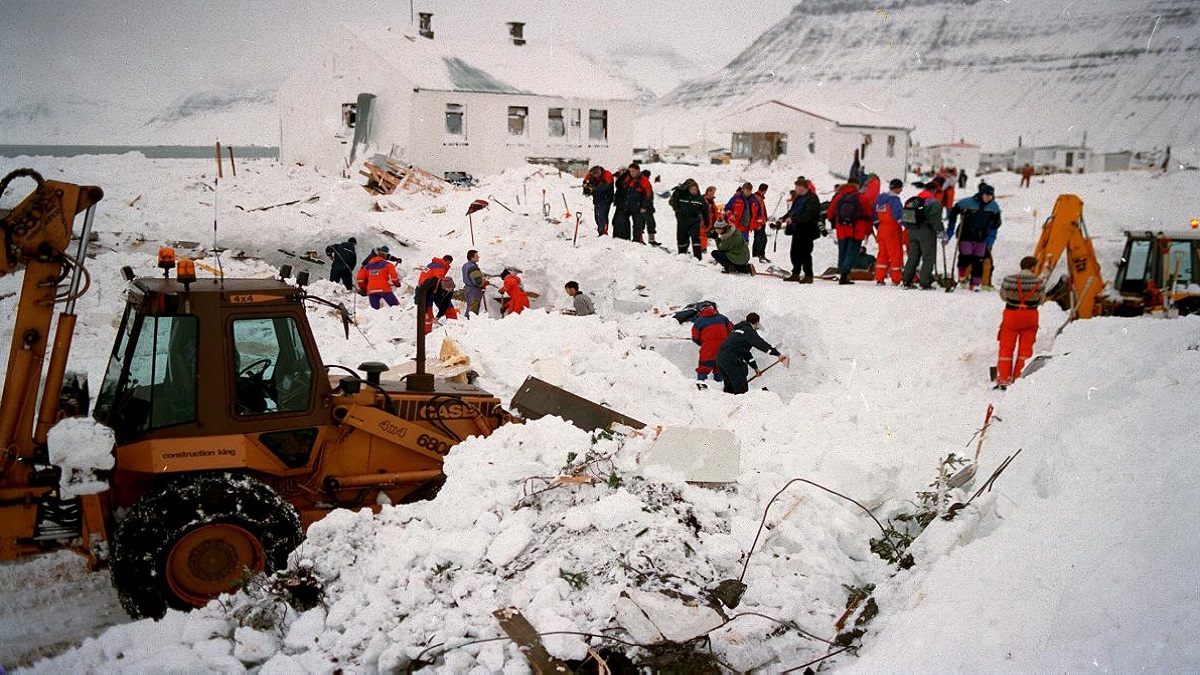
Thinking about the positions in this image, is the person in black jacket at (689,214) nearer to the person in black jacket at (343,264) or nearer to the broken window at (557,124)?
the person in black jacket at (343,264)

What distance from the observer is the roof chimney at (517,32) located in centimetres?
3650

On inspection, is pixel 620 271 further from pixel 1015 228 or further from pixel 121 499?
pixel 1015 228

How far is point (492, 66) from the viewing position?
111 ft

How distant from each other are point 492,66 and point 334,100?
6466mm

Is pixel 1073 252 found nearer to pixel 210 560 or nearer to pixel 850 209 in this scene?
pixel 850 209

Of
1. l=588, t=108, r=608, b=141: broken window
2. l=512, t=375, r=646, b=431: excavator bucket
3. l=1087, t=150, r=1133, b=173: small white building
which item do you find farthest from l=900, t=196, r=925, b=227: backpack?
l=1087, t=150, r=1133, b=173: small white building

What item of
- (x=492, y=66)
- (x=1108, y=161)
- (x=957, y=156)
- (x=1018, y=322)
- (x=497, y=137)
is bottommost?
(x=1018, y=322)

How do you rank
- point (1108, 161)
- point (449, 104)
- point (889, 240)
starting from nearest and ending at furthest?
point (889, 240)
point (449, 104)
point (1108, 161)

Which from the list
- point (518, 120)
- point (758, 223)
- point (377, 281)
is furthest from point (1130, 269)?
point (518, 120)

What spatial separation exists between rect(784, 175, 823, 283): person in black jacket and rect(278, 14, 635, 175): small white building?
19.4m

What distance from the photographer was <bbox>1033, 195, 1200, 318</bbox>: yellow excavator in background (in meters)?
11.5

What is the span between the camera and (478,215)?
63.5 feet

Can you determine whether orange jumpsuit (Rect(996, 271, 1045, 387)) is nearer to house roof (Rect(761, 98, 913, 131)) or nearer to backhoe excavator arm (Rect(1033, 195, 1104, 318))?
backhoe excavator arm (Rect(1033, 195, 1104, 318))

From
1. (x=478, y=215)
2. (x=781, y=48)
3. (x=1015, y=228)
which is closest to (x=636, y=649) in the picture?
(x=478, y=215)
